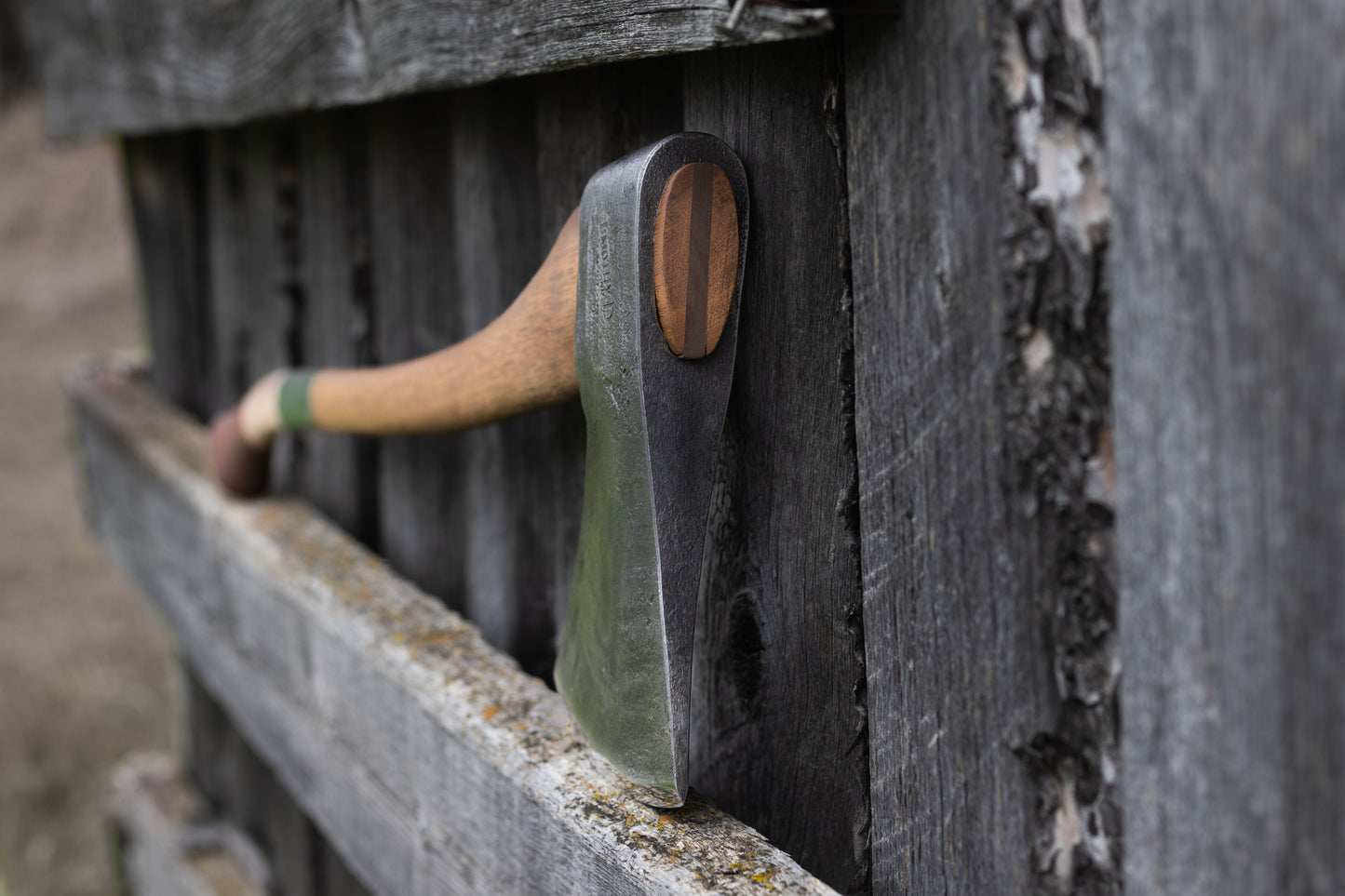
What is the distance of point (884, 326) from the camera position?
61 cm

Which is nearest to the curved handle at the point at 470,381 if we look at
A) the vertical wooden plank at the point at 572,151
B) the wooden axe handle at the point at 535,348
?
the wooden axe handle at the point at 535,348

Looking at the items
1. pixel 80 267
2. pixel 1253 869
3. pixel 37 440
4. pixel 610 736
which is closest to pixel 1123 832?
pixel 1253 869

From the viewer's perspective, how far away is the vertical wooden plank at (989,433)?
50cm

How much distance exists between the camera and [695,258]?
674mm

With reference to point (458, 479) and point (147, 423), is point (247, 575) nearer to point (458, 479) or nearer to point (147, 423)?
point (458, 479)

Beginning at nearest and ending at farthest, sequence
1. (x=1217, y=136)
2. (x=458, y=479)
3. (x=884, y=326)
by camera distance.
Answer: (x=1217, y=136), (x=884, y=326), (x=458, y=479)

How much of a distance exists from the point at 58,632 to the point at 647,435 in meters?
4.46

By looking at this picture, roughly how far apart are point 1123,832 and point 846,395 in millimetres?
273

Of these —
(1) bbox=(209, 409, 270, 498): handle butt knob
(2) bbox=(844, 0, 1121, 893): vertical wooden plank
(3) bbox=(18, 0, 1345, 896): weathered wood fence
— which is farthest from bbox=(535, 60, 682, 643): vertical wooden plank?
(1) bbox=(209, 409, 270, 498): handle butt knob

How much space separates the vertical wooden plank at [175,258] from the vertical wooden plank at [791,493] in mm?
1498

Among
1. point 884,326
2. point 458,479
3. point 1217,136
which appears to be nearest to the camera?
point 1217,136

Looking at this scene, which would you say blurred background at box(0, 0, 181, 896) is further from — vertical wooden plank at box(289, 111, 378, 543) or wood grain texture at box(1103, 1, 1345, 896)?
wood grain texture at box(1103, 1, 1345, 896)

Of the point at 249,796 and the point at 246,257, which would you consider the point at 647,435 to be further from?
the point at 249,796

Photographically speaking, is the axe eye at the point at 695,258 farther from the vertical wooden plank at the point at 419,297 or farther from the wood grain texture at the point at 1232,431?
the vertical wooden plank at the point at 419,297
